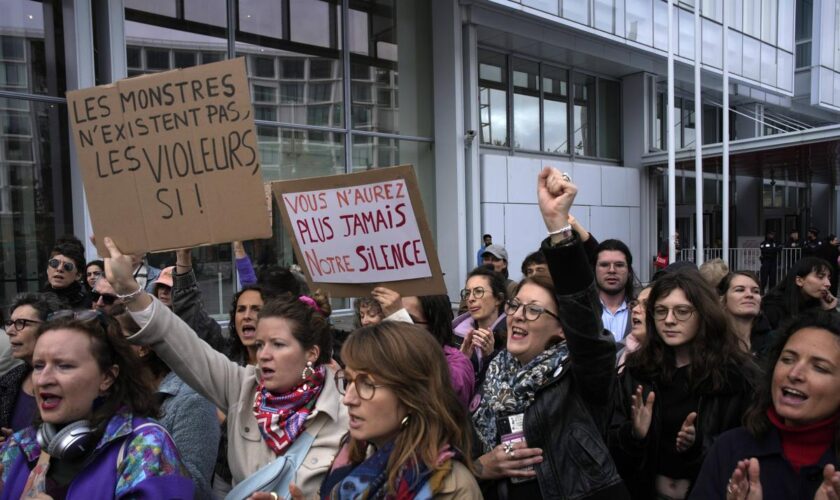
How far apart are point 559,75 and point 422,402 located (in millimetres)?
15729

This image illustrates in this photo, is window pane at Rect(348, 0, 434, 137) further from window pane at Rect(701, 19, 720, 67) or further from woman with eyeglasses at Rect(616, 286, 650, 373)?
woman with eyeglasses at Rect(616, 286, 650, 373)

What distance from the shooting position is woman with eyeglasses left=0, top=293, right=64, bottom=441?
2998 mm

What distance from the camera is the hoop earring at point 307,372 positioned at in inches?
101

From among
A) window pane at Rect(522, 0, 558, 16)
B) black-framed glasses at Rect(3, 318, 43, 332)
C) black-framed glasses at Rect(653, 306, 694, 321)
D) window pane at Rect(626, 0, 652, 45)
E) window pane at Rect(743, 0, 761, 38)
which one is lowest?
black-framed glasses at Rect(3, 318, 43, 332)

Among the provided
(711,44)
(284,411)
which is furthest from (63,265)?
(711,44)

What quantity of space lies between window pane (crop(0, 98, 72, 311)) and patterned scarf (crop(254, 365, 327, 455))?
292 inches

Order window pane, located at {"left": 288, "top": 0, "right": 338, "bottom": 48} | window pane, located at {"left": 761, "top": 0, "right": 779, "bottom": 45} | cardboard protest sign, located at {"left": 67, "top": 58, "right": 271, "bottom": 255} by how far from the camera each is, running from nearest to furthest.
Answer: cardboard protest sign, located at {"left": 67, "top": 58, "right": 271, "bottom": 255}
window pane, located at {"left": 288, "top": 0, "right": 338, "bottom": 48}
window pane, located at {"left": 761, "top": 0, "right": 779, "bottom": 45}

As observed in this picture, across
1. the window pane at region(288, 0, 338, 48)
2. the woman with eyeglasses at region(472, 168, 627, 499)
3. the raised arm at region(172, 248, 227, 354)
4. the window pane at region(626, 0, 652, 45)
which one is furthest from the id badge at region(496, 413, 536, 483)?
the window pane at region(626, 0, 652, 45)

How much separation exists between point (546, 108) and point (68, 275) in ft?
44.2

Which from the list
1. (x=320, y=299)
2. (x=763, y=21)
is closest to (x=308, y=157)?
(x=320, y=299)

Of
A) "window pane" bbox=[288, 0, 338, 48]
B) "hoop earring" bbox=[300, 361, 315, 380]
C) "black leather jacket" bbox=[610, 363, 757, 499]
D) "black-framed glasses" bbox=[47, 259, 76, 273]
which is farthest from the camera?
"window pane" bbox=[288, 0, 338, 48]

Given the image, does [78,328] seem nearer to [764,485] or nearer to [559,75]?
[764,485]

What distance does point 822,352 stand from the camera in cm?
207

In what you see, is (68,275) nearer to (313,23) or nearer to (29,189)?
(29,189)
